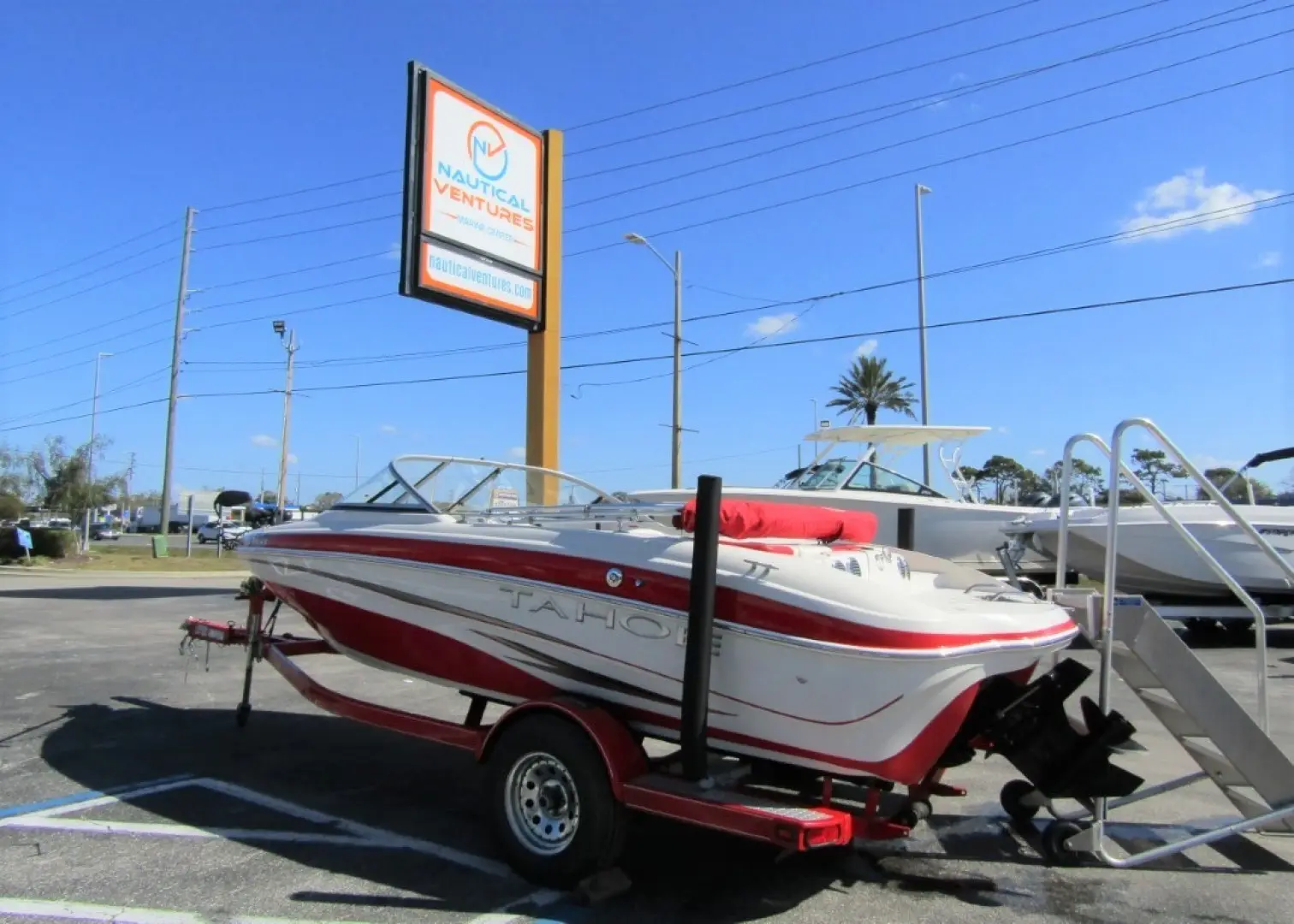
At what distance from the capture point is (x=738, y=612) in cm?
380

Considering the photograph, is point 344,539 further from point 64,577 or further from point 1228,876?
point 64,577

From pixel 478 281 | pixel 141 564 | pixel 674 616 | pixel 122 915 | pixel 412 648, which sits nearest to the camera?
pixel 122 915

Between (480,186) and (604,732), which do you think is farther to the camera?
(480,186)

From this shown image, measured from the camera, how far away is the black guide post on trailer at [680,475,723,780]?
3.73m

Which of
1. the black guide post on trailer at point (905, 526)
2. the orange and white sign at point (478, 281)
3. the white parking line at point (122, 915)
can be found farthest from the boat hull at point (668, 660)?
the orange and white sign at point (478, 281)

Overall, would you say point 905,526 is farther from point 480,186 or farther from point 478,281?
point 480,186

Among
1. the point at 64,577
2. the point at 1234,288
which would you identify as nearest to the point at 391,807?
the point at 1234,288

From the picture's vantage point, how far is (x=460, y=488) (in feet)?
20.1

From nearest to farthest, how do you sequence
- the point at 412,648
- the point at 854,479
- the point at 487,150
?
the point at 412,648 → the point at 854,479 → the point at 487,150

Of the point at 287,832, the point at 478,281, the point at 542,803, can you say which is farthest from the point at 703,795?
the point at 478,281

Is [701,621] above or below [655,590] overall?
below

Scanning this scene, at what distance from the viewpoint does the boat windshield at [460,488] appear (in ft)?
18.5

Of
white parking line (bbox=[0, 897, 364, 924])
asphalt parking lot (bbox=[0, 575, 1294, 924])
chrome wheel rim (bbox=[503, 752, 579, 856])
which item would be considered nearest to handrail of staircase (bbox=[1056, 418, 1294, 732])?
asphalt parking lot (bbox=[0, 575, 1294, 924])

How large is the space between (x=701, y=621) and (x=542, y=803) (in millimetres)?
1221
